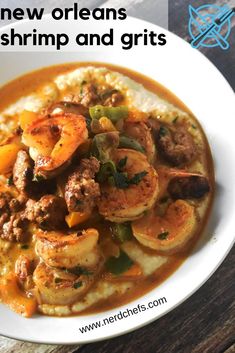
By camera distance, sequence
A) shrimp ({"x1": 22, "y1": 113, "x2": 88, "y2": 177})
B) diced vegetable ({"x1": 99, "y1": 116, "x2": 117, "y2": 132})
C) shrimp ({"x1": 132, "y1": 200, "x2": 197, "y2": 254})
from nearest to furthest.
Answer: shrimp ({"x1": 22, "y1": 113, "x2": 88, "y2": 177}) → shrimp ({"x1": 132, "y1": 200, "x2": 197, "y2": 254}) → diced vegetable ({"x1": 99, "y1": 116, "x2": 117, "y2": 132})

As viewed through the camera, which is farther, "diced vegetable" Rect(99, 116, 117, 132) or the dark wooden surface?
"diced vegetable" Rect(99, 116, 117, 132)

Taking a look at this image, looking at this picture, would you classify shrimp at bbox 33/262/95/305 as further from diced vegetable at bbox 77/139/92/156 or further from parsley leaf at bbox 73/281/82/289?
diced vegetable at bbox 77/139/92/156

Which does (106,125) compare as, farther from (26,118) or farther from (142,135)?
(26,118)

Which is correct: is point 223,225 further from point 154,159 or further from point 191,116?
point 191,116

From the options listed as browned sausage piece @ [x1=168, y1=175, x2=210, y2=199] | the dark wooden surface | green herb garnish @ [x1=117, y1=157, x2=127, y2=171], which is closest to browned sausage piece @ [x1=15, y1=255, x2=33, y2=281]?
the dark wooden surface

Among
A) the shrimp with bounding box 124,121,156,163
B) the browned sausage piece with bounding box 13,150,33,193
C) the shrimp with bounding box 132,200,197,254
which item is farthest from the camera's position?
A: the shrimp with bounding box 124,121,156,163

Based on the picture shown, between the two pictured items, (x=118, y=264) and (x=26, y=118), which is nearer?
(x=118, y=264)

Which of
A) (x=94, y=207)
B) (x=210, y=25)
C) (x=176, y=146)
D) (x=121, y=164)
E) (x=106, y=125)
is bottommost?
(x=94, y=207)

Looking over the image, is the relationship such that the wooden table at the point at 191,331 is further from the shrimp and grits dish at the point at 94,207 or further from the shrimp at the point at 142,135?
the shrimp at the point at 142,135

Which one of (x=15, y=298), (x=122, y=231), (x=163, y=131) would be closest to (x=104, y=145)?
(x=122, y=231)

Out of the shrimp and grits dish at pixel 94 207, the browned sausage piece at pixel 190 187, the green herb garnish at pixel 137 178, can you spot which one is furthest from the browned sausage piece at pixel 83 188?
the browned sausage piece at pixel 190 187
